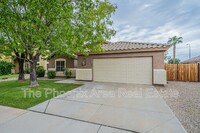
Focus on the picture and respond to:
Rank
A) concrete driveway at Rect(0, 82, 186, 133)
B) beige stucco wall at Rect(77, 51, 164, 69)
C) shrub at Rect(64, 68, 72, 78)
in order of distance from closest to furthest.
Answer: concrete driveway at Rect(0, 82, 186, 133)
beige stucco wall at Rect(77, 51, 164, 69)
shrub at Rect(64, 68, 72, 78)

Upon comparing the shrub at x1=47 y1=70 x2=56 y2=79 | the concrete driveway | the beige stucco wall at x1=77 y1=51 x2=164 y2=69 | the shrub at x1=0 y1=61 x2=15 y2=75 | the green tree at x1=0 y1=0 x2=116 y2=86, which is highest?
the green tree at x1=0 y1=0 x2=116 y2=86

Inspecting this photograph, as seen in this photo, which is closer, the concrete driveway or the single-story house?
the concrete driveway

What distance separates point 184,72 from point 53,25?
484 inches

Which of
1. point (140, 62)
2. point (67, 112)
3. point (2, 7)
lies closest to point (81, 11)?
point (2, 7)

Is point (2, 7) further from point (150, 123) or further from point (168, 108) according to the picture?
point (168, 108)

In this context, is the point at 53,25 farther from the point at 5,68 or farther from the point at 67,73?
the point at 5,68

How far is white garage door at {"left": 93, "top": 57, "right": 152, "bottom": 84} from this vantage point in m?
9.85

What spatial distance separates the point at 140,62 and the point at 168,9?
506cm

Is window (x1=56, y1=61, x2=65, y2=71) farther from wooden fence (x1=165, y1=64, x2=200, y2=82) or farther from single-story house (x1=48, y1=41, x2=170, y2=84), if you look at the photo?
wooden fence (x1=165, y1=64, x2=200, y2=82)

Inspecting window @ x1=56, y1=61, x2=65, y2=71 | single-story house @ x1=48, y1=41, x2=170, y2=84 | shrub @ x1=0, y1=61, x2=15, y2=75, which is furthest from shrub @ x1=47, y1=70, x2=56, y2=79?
shrub @ x1=0, y1=61, x2=15, y2=75

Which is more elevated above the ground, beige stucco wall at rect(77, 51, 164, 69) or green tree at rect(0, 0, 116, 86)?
green tree at rect(0, 0, 116, 86)

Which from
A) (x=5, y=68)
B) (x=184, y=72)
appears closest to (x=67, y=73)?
(x=184, y=72)

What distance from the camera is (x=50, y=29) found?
27.4 ft

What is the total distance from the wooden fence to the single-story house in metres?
3.95
